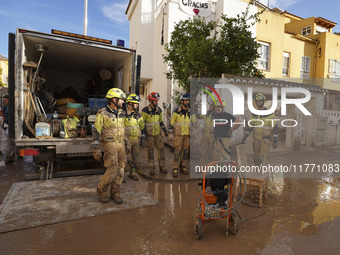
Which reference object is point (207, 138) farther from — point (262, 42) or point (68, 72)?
point (262, 42)

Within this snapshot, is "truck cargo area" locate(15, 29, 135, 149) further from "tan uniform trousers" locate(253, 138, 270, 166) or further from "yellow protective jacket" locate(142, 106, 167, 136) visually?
"tan uniform trousers" locate(253, 138, 270, 166)

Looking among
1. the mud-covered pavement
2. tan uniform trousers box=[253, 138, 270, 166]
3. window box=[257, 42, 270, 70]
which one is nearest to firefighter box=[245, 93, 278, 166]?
tan uniform trousers box=[253, 138, 270, 166]

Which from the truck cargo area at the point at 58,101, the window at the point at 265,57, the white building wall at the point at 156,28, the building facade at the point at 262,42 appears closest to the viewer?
the truck cargo area at the point at 58,101

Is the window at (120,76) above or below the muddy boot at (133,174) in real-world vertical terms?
above

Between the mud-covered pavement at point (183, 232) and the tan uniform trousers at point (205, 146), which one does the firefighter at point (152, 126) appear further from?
the mud-covered pavement at point (183, 232)

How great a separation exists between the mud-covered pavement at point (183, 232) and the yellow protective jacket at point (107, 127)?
1353mm

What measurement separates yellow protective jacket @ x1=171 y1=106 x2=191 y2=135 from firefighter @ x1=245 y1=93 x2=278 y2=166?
64.3 inches

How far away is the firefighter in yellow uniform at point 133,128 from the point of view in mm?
5410

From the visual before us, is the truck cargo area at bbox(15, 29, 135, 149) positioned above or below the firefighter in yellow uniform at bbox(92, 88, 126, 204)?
above

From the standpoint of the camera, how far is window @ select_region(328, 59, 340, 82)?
17.2m

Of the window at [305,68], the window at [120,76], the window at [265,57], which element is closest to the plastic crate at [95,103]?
the window at [120,76]

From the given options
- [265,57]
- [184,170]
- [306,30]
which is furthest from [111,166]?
[306,30]

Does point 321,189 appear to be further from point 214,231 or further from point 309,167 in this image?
point 214,231

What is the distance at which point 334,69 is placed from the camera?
17.7 metres
